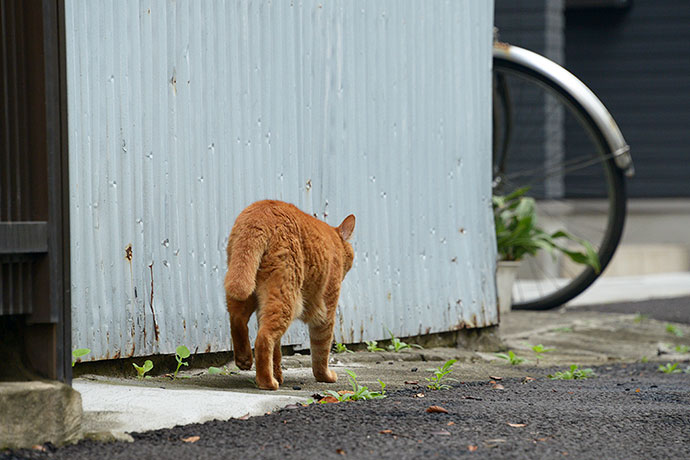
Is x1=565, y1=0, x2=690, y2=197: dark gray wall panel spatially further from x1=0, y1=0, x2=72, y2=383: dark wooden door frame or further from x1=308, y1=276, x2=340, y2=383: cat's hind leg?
x1=0, y1=0, x2=72, y2=383: dark wooden door frame

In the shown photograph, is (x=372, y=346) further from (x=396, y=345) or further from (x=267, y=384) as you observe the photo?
(x=267, y=384)

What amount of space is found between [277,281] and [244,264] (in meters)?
Result: 0.18

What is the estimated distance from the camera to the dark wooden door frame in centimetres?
286

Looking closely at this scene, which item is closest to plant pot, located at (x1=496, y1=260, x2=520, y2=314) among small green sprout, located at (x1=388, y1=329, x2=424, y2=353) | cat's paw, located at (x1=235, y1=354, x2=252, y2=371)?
small green sprout, located at (x1=388, y1=329, x2=424, y2=353)

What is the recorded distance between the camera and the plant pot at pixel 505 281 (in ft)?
24.5

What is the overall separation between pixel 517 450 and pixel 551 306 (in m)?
5.16

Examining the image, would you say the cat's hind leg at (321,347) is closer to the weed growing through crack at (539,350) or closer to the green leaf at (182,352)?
the green leaf at (182,352)

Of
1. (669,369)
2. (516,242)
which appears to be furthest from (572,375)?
(516,242)

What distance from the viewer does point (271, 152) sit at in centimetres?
453

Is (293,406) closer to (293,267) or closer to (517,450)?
(293,267)

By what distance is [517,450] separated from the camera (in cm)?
292

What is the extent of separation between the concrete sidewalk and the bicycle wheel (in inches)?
27.7

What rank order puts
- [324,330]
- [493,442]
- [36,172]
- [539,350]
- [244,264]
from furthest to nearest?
[539,350], [324,330], [244,264], [493,442], [36,172]

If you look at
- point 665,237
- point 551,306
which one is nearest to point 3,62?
point 551,306
